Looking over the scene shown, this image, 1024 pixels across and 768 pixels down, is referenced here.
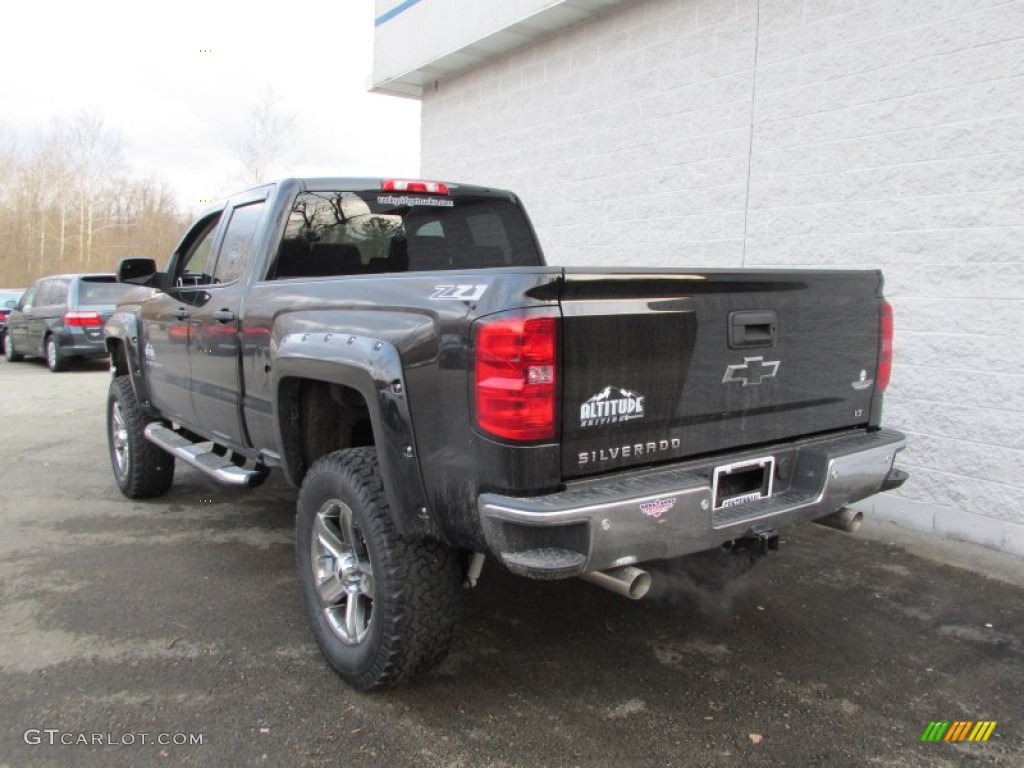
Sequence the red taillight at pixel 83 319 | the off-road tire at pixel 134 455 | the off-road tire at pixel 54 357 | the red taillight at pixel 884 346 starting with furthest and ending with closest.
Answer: the off-road tire at pixel 54 357 → the red taillight at pixel 83 319 → the off-road tire at pixel 134 455 → the red taillight at pixel 884 346

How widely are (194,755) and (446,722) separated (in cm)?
86

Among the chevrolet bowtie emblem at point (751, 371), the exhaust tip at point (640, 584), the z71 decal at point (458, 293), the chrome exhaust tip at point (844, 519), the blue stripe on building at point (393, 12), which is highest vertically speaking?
the blue stripe on building at point (393, 12)

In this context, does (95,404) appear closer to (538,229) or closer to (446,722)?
(538,229)

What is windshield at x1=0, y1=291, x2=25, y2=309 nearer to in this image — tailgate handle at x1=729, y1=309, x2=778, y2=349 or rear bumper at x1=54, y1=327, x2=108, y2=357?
rear bumper at x1=54, y1=327, x2=108, y2=357

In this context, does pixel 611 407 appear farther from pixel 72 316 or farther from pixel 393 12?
pixel 72 316

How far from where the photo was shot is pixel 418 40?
934 cm

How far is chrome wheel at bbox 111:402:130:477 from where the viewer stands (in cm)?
563

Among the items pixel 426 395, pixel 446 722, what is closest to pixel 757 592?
pixel 446 722

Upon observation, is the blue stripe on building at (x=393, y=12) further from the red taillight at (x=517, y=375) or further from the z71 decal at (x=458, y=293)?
the red taillight at (x=517, y=375)

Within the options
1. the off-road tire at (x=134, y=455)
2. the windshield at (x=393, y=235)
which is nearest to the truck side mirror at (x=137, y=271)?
the off-road tire at (x=134, y=455)

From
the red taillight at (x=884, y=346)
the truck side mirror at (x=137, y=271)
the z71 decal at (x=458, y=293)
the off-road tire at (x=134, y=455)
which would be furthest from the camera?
the off-road tire at (x=134, y=455)

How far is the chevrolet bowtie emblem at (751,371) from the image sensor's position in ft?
9.14

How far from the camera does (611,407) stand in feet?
8.14

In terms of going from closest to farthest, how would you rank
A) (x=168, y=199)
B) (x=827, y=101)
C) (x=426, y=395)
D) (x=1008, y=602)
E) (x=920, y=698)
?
(x=426, y=395) < (x=920, y=698) < (x=1008, y=602) < (x=827, y=101) < (x=168, y=199)
